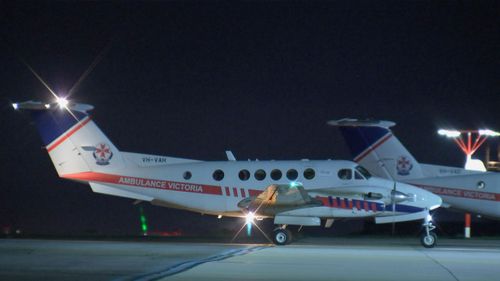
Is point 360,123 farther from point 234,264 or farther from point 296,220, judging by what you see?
point 234,264

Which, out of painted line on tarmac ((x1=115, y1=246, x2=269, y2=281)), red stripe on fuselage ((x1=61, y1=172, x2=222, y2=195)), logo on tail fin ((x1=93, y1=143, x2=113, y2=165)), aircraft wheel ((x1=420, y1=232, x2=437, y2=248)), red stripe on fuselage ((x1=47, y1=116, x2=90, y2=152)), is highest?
red stripe on fuselage ((x1=47, y1=116, x2=90, y2=152))

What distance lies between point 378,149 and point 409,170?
1803 millimetres

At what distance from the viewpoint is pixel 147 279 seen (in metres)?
12.4

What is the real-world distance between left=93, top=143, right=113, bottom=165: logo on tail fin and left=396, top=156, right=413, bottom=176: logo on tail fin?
47.2ft

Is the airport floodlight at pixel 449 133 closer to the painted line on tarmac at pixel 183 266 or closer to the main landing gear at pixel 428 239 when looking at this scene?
the main landing gear at pixel 428 239

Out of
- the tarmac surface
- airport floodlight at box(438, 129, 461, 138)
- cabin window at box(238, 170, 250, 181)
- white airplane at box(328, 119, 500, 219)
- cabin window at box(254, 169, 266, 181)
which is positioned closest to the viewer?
the tarmac surface

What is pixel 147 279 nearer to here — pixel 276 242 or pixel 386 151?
pixel 276 242

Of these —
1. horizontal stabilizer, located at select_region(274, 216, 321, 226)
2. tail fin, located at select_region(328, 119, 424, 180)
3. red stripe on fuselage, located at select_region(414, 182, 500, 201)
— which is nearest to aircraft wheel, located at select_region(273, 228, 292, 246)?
horizontal stabilizer, located at select_region(274, 216, 321, 226)

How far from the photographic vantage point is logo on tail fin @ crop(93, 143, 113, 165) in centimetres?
2573

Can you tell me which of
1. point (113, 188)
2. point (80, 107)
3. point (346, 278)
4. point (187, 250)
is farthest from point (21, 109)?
point (346, 278)

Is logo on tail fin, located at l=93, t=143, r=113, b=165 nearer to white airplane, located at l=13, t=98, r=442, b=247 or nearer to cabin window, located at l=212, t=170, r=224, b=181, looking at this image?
white airplane, located at l=13, t=98, r=442, b=247

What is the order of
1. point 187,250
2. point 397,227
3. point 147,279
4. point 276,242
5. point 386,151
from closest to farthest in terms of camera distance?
point 147,279, point 187,250, point 276,242, point 386,151, point 397,227

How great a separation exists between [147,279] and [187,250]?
6.90m

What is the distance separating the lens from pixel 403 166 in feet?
108
